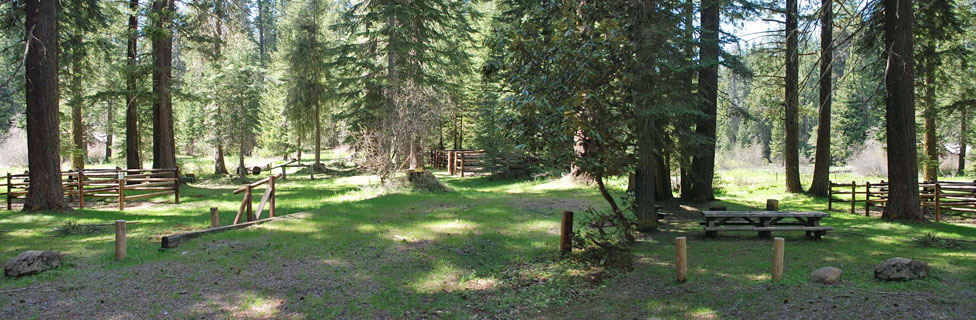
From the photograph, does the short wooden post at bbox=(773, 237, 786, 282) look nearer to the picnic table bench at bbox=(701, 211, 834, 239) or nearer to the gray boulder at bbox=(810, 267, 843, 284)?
the gray boulder at bbox=(810, 267, 843, 284)

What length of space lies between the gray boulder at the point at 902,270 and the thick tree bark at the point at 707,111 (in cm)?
651

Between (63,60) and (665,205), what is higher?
(63,60)

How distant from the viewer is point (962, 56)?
15703mm

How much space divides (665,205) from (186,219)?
11.7 metres

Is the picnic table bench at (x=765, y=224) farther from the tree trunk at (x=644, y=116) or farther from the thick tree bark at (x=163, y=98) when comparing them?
the thick tree bark at (x=163, y=98)

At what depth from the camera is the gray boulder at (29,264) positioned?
6.45m

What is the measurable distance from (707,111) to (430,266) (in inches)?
362

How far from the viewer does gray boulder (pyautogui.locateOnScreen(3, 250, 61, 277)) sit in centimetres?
645

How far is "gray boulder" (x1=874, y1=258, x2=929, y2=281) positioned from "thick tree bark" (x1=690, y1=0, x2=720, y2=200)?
21.4 feet

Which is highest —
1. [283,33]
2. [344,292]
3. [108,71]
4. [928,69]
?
[283,33]

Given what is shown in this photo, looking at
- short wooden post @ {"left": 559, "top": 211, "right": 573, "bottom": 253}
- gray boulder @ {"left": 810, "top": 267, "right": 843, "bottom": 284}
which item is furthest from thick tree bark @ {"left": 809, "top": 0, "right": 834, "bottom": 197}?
short wooden post @ {"left": 559, "top": 211, "right": 573, "bottom": 253}

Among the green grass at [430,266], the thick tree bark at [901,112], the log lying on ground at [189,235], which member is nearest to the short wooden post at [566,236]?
the green grass at [430,266]

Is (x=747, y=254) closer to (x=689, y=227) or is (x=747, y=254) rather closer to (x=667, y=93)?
(x=689, y=227)

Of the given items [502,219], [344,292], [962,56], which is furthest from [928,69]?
[344,292]
